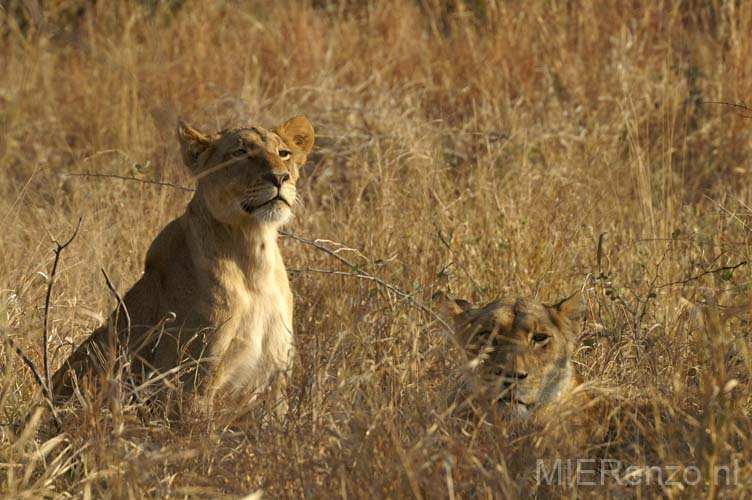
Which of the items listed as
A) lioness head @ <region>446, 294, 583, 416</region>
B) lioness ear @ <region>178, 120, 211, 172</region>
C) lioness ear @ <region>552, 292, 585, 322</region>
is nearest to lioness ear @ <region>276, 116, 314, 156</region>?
lioness ear @ <region>178, 120, 211, 172</region>

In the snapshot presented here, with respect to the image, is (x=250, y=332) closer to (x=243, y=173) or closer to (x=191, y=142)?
(x=243, y=173)

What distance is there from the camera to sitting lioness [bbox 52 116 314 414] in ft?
13.3

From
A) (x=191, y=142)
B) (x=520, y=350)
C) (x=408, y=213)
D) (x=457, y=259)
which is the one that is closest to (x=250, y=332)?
(x=191, y=142)

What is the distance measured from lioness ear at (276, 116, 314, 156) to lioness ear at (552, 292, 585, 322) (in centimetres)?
122

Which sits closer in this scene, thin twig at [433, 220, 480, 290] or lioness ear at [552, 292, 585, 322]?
lioness ear at [552, 292, 585, 322]

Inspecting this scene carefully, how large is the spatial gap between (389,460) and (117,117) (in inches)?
202

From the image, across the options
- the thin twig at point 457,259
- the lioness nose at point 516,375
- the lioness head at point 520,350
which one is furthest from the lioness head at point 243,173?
the lioness nose at point 516,375

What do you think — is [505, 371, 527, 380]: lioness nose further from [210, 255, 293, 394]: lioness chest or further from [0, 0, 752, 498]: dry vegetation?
[210, 255, 293, 394]: lioness chest

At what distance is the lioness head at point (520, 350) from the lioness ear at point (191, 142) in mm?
1229

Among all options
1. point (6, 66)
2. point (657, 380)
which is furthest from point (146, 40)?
point (657, 380)

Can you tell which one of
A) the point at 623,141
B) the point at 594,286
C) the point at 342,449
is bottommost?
the point at 623,141

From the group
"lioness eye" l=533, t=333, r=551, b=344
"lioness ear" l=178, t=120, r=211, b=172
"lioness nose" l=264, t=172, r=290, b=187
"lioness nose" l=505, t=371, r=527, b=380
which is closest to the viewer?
"lioness nose" l=505, t=371, r=527, b=380

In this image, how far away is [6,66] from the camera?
923cm

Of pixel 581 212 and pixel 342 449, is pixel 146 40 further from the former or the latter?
pixel 342 449
